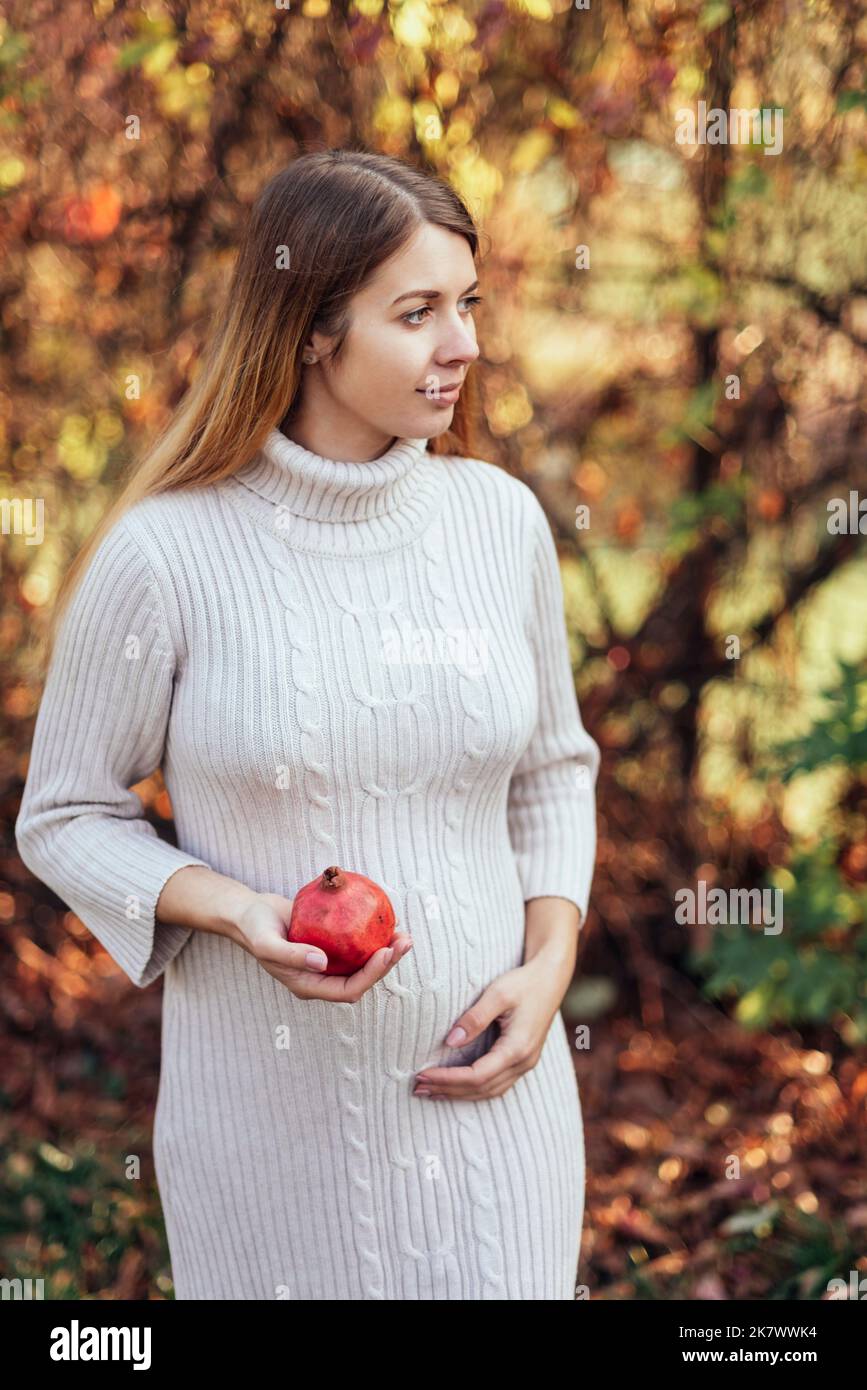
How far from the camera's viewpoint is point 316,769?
178cm

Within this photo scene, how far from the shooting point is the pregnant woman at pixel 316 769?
Answer: 70.8 inches

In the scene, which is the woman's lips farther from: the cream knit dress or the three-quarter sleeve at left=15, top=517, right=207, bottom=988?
the three-quarter sleeve at left=15, top=517, right=207, bottom=988

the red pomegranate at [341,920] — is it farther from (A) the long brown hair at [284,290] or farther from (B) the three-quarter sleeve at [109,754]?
(A) the long brown hair at [284,290]

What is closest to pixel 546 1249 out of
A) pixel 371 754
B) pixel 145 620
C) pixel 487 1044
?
pixel 487 1044

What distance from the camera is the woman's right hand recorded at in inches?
63.6

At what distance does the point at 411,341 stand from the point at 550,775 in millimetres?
697

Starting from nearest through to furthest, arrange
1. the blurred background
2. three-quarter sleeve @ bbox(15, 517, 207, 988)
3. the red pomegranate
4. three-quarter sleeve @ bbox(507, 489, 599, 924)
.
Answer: the red pomegranate < three-quarter sleeve @ bbox(15, 517, 207, 988) < three-quarter sleeve @ bbox(507, 489, 599, 924) < the blurred background

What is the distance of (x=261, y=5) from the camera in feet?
10.7

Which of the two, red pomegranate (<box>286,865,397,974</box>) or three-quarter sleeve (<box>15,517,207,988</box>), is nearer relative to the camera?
red pomegranate (<box>286,865,397,974</box>)

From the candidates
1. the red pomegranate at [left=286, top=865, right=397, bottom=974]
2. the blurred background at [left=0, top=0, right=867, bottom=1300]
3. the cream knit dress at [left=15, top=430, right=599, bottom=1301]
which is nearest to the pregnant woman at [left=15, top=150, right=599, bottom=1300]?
the cream knit dress at [left=15, top=430, right=599, bottom=1301]

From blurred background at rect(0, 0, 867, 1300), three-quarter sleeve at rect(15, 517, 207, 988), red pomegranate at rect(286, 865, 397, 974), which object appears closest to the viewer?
red pomegranate at rect(286, 865, 397, 974)

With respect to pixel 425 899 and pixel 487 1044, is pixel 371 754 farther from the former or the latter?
pixel 487 1044

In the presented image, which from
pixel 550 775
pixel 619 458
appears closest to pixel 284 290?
pixel 550 775
